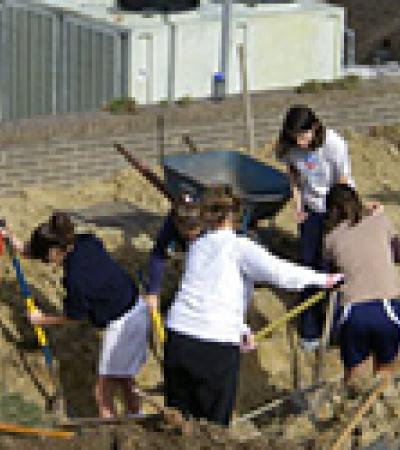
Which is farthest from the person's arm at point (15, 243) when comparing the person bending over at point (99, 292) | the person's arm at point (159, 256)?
the person's arm at point (159, 256)

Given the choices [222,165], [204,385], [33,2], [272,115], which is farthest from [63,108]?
[204,385]

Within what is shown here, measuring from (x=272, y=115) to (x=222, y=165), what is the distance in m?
1.78

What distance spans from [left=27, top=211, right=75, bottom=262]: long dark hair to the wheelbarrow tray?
2.12 m

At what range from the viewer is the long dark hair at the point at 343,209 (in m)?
10.7

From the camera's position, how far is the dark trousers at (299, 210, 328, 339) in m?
12.2

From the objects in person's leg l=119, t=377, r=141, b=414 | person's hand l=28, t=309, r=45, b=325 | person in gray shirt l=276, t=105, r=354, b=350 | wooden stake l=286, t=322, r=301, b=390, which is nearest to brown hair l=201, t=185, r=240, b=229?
person's leg l=119, t=377, r=141, b=414

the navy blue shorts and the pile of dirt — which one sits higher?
the pile of dirt

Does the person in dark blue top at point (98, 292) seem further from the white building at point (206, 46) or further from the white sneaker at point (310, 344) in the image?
the white building at point (206, 46)

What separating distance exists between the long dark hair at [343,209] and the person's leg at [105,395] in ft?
5.01

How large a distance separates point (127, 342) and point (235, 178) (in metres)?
2.84

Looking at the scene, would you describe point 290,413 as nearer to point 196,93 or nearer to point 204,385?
point 204,385

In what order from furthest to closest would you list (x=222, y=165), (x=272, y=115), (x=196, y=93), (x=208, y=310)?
(x=196, y=93), (x=272, y=115), (x=222, y=165), (x=208, y=310)

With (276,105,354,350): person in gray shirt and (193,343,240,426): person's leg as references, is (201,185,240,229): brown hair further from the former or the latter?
(276,105,354,350): person in gray shirt

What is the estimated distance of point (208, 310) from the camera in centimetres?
960
